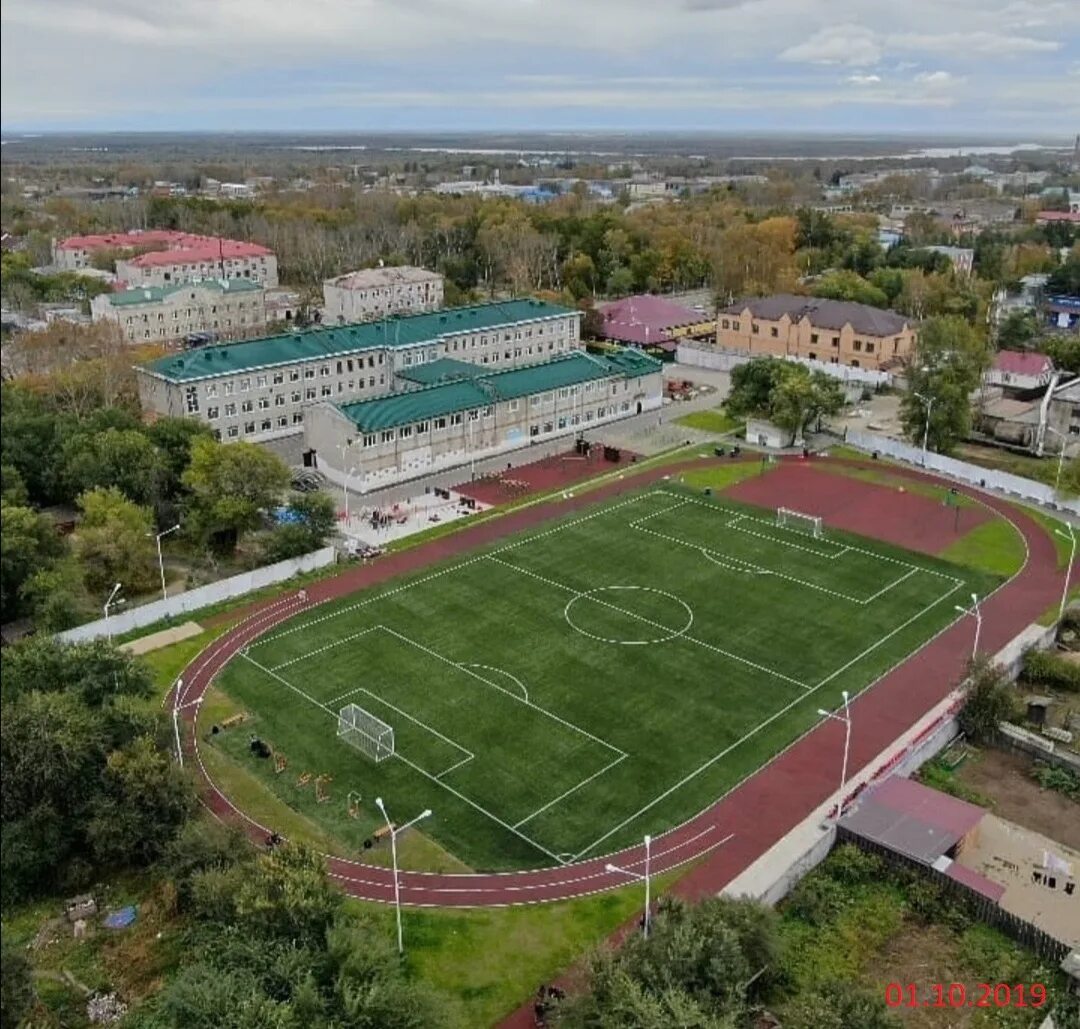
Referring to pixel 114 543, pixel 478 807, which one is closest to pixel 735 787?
pixel 478 807

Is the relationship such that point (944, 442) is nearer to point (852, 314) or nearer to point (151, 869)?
point (852, 314)

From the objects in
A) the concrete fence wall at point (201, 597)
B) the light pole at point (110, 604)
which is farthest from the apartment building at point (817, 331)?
the light pole at point (110, 604)

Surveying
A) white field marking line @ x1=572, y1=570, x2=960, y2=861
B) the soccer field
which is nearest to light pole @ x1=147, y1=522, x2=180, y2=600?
the soccer field

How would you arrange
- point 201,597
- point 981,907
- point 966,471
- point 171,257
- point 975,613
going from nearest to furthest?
point 981,907 < point 975,613 < point 201,597 < point 966,471 < point 171,257

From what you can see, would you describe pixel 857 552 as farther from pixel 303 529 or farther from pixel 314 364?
pixel 314 364

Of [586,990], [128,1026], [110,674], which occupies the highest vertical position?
[110,674]

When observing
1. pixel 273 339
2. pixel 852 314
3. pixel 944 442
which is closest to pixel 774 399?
pixel 944 442

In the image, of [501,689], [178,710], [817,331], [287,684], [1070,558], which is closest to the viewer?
[178,710]
